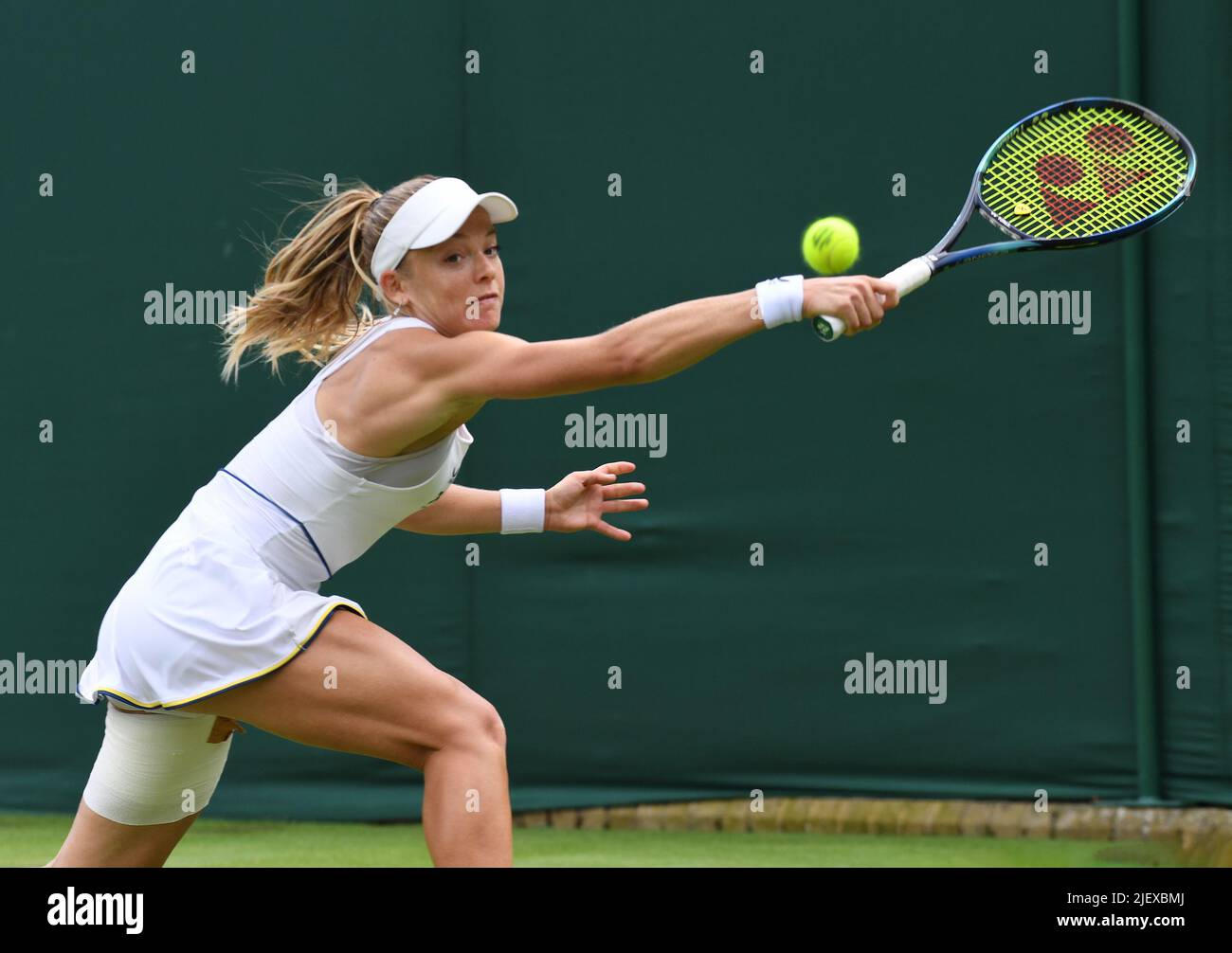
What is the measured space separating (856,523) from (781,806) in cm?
79

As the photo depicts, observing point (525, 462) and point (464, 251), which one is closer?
point (464, 251)

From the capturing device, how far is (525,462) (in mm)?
4711

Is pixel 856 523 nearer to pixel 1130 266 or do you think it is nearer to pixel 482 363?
pixel 1130 266

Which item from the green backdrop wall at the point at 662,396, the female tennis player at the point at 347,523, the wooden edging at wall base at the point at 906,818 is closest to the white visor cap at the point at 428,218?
the female tennis player at the point at 347,523

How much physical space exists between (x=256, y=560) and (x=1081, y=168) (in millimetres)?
1859

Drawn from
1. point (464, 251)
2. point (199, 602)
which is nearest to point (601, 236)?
point (464, 251)

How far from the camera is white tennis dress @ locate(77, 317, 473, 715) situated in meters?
2.71

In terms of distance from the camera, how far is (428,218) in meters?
2.88

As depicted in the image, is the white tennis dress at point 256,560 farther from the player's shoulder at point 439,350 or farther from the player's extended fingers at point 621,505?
the player's extended fingers at point 621,505

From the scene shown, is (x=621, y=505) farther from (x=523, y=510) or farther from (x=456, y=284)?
(x=456, y=284)

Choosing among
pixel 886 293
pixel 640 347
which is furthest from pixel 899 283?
pixel 640 347

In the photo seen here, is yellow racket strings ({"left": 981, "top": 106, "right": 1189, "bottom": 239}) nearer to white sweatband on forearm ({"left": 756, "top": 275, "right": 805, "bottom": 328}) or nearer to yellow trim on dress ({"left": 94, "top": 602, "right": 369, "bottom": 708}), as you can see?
white sweatband on forearm ({"left": 756, "top": 275, "right": 805, "bottom": 328})

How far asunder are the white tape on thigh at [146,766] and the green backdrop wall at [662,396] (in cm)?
184

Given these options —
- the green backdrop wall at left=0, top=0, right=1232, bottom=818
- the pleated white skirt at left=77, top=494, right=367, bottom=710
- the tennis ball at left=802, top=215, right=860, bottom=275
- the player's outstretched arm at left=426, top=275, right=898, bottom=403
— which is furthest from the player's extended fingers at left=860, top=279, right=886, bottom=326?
the green backdrop wall at left=0, top=0, right=1232, bottom=818
